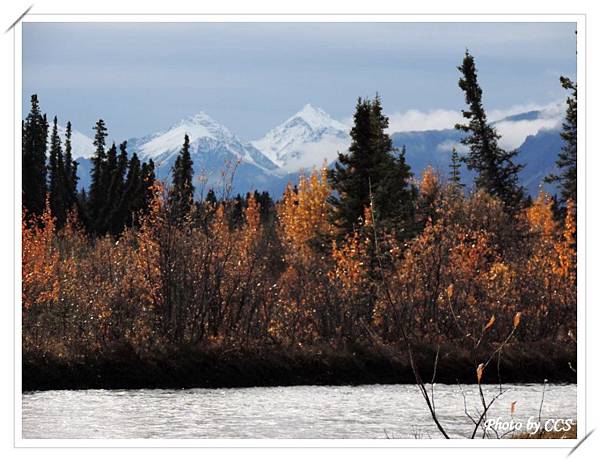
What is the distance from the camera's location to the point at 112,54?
927 centimetres

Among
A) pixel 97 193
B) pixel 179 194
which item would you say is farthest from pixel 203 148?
pixel 179 194

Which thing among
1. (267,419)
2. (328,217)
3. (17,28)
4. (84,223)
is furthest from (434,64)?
(84,223)

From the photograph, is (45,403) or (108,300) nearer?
(45,403)

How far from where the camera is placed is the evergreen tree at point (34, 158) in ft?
42.8

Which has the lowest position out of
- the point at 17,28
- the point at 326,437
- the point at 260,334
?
the point at 326,437

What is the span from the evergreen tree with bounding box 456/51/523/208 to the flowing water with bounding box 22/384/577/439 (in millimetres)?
9938

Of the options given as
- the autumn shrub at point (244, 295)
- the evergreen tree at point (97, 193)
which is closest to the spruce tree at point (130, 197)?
the evergreen tree at point (97, 193)

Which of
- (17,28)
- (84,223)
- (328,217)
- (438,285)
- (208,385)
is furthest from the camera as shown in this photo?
(84,223)

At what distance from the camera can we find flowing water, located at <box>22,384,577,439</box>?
7.95 meters

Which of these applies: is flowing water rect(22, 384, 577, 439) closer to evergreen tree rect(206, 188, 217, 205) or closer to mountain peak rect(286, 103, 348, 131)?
evergreen tree rect(206, 188, 217, 205)

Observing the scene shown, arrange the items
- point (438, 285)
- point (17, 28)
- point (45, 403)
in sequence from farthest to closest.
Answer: point (438, 285)
point (45, 403)
point (17, 28)

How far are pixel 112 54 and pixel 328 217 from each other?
11743 millimetres

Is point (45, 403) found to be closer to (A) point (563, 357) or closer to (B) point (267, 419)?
(B) point (267, 419)

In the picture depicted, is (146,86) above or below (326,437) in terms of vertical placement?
above
